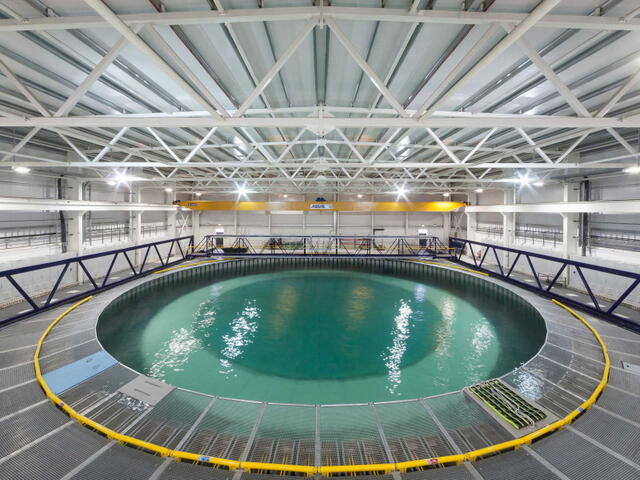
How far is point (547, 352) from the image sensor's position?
5.91 meters

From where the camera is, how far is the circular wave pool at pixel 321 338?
563 cm

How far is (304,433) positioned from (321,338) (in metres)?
4.17

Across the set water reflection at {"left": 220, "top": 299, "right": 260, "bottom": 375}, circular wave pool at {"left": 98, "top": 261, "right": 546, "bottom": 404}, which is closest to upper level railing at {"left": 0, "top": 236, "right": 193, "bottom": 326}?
circular wave pool at {"left": 98, "top": 261, "right": 546, "bottom": 404}

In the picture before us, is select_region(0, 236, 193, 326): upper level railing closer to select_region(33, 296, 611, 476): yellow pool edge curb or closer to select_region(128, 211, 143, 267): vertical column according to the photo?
select_region(128, 211, 143, 267): vertical column

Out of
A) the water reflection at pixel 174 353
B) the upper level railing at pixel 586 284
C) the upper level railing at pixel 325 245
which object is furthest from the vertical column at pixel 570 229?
the water reflection at pixel 174 353

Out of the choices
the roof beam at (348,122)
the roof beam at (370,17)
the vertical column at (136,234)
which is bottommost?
the vertical column at (136,234)

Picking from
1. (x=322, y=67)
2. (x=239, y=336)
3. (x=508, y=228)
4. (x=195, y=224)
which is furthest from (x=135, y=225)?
(x=508, y=228)

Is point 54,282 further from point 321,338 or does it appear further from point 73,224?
point 321,338

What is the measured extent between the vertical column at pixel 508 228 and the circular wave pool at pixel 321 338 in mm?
3766

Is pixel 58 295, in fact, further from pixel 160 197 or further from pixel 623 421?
pixel 623 421

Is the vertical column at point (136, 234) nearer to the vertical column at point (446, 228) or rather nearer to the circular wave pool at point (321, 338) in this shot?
the circular wave pool at point (321, 338)

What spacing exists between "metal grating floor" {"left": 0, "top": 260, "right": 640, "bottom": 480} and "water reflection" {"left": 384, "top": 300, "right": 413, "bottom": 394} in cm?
151

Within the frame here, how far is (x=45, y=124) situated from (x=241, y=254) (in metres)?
15.3

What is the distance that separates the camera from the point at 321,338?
7785 mm
